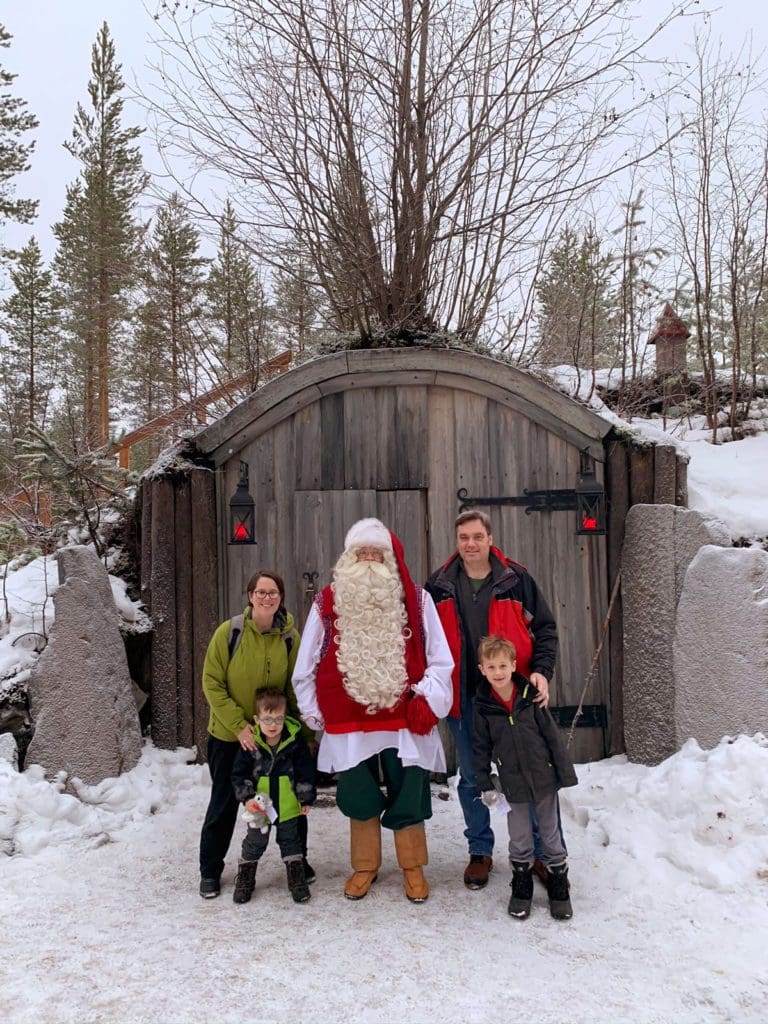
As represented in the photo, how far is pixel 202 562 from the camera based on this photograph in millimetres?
5254

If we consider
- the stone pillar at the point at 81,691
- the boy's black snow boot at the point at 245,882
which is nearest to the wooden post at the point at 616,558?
the boy's black snow boot at the point at 245,882

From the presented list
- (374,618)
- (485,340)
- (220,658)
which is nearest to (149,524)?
(220,658)

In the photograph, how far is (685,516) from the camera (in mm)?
4949

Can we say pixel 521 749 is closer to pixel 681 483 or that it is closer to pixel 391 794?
pixel 391 794

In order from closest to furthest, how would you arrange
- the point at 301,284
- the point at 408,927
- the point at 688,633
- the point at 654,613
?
the point at 408,927
the point at 688,633
the point at 654,613
the point at 301,284

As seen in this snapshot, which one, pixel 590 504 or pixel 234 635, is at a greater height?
pixel 590 504

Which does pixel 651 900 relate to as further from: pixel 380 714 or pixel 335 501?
pixel 335 501

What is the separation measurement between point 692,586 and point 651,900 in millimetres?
1963

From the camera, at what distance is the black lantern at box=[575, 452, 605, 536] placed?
5.08 metres

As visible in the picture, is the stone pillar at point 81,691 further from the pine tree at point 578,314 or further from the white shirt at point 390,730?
the pine tree at point 578,314

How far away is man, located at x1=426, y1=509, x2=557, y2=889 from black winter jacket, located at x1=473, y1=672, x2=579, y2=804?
8.1 inches

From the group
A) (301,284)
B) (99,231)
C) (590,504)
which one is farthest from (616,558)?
(99,231)

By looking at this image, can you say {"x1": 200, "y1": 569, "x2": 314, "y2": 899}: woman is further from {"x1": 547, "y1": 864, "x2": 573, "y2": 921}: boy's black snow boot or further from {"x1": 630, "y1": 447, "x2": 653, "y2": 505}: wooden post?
{"x1": 630, "y1": 447, "x2": 653, "y2": 505}: wooden post

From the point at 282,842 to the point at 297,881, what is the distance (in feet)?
0.61
